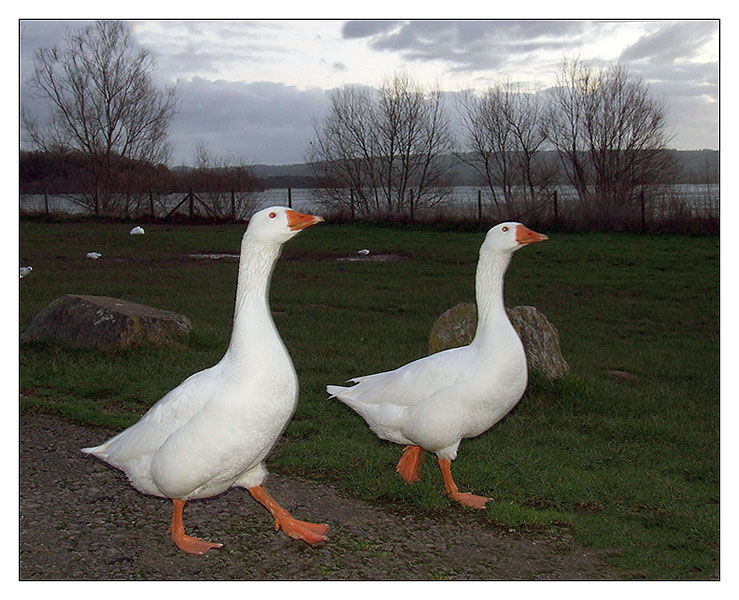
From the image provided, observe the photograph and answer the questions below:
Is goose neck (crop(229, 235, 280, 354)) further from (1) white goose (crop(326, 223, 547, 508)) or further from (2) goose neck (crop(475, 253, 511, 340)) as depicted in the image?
(2) goose neck (crop(475, 253, 511, 340))

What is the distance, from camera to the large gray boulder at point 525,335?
23.9ft

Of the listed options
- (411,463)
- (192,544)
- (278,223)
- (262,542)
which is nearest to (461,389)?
(411,463)

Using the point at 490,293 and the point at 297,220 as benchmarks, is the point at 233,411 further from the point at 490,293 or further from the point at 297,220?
the point at 490,293

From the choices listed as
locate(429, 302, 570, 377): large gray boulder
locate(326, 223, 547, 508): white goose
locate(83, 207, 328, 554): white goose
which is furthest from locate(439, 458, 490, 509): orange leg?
locate(429, 302, 570, 377): large gray boulder

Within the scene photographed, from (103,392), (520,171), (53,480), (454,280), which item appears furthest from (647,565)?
(520,171)

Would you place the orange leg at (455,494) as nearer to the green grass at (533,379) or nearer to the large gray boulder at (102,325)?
the green grass at (533,379)

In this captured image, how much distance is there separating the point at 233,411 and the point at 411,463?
189 cm

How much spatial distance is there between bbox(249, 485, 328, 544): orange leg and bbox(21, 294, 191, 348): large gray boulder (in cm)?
452

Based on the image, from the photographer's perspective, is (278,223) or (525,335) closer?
(278,223)

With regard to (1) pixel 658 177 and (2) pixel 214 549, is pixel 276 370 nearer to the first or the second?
(2) pixel 214 549

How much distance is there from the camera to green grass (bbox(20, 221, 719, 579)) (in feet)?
16.1

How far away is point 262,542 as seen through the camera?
4.27 metres

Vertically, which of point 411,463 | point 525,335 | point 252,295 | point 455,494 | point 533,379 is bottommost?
point 455,494

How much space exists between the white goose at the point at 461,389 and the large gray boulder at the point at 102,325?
397 cm
